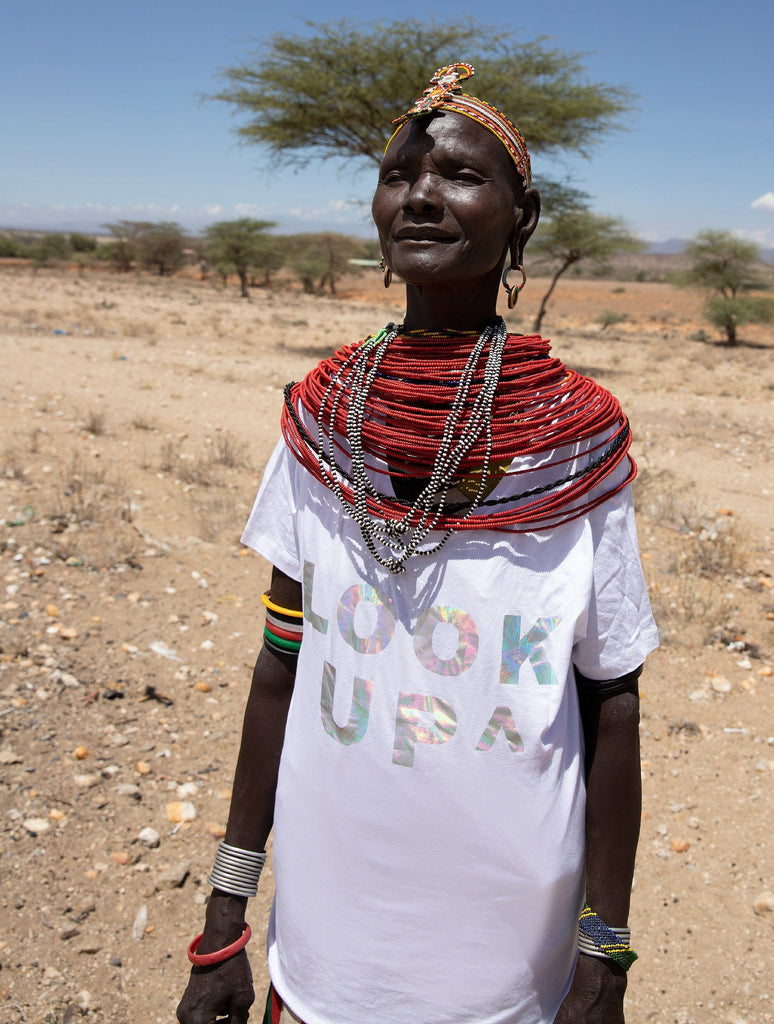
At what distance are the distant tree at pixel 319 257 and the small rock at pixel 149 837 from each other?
38.6 meters

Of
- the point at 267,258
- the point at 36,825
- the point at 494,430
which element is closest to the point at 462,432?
the point at 494,430

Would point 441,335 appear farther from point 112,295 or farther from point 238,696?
point 112,295

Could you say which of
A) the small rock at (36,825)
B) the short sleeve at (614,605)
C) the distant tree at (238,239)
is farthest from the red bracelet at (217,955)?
the distant tree at (238,239)

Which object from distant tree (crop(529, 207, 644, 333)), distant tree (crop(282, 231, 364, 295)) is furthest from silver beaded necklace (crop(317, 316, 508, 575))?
distant tree (crop(282, 231, 364, 295))

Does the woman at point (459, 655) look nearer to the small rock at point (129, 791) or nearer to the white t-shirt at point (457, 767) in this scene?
the white t-shirt at point (457, 767)

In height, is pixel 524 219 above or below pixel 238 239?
below

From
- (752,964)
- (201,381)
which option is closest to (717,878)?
(752,964)

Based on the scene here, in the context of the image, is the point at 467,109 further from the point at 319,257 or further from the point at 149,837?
the point at 319,257

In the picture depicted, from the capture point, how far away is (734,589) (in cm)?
467

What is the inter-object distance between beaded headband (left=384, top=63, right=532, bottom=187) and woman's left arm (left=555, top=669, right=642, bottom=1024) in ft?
2.56

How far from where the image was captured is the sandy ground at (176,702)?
234 centimetres

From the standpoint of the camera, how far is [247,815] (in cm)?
131

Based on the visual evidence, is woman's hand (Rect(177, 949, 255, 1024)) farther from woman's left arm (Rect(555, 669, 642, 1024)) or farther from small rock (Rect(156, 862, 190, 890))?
small rock (Rect(156, 862, 190, 890))

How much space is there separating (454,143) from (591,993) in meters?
1.21
